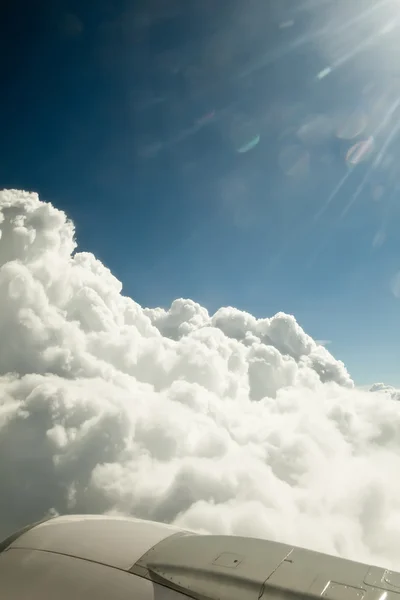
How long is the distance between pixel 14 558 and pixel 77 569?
2.27 m

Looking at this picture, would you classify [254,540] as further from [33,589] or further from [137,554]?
[33,589]

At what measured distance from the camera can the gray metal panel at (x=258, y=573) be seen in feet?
22.6

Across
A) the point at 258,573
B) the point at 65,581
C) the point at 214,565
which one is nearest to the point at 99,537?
the point at 65,581

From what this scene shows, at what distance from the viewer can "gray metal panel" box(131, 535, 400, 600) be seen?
271 inches

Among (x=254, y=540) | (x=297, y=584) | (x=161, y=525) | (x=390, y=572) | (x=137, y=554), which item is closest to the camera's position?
(x=297, y=584)

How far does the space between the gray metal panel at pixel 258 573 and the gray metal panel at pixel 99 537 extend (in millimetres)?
518

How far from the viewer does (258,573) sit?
7516mm

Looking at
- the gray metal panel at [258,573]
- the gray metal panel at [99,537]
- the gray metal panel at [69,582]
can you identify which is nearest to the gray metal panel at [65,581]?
the gray metal panel at [69,582]

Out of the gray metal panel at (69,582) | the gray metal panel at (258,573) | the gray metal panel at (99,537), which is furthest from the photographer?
the gray metal panel at (99,537)

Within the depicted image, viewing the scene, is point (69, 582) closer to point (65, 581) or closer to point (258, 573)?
point (65, 581)

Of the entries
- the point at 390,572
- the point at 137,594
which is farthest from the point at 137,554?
the point at 390,572

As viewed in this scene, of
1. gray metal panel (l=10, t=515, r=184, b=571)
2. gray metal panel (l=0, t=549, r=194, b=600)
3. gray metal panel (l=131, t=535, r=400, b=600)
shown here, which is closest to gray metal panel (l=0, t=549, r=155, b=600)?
gray metal panel (l=0, t=549, r=194, b=600)

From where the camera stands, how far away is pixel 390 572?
7.81 meters

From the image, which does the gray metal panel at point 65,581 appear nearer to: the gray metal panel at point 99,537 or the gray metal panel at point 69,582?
the gray metal panel at point 69,582
